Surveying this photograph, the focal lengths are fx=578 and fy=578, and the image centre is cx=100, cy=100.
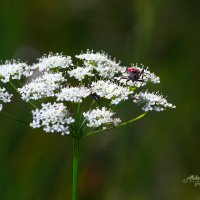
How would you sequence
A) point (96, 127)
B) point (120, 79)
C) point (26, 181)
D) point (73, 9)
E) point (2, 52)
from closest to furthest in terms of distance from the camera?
point (96, 127), point (120, 79), point (26, 181), point (2, 52), point (73, 9)

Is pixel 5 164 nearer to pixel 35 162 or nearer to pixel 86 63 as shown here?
pixel 35 162

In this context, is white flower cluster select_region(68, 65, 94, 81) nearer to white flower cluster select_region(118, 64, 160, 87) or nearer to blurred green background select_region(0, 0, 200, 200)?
white flower cluster select_region(118, 64, 160, 87)

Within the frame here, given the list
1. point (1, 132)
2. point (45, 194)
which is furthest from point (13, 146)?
point (45, 194)

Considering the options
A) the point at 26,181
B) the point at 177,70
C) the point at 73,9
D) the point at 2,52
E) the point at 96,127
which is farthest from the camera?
the point at 73,9

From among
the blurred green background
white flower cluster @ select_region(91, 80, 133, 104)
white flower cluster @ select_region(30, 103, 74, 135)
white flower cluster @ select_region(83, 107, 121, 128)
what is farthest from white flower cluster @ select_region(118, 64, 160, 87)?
the blurred green background

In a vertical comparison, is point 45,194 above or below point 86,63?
below

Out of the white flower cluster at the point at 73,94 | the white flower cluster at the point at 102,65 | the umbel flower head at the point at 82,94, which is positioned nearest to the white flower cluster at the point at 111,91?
the umbel flower head at the point at 82,94
